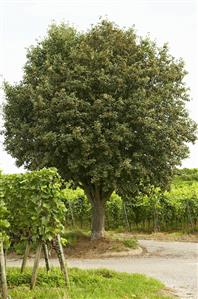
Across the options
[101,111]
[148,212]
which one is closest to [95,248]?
[101,111]

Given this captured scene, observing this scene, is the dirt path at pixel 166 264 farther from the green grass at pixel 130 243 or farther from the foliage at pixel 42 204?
the foliage at pixel 42 204

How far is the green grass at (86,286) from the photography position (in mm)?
10586

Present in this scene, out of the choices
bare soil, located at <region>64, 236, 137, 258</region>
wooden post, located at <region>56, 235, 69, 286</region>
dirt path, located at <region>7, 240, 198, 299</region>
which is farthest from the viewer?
bare soil, located at <region>64, 236, 137, 258</region>

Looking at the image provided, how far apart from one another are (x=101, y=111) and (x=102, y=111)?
3.0 inches

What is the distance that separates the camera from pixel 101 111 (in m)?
21.6

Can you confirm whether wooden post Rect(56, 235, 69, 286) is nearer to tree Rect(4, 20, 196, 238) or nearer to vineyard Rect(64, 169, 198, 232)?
tree Rect(4, 20, 196, 238)

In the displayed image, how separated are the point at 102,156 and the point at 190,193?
13874mm

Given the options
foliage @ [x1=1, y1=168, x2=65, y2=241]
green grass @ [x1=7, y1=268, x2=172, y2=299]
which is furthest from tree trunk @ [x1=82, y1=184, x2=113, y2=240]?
foliage @ [x1=1, y1=168, x2=65, y2=241]

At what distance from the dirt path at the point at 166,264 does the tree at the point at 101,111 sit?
3380mm

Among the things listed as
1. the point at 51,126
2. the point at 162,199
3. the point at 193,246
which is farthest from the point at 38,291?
the point at 162,199

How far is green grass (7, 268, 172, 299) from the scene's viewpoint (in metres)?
10.6

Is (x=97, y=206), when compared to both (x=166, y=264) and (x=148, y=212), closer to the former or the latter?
(x=166, y=264)

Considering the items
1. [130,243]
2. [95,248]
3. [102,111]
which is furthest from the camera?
[130,243]

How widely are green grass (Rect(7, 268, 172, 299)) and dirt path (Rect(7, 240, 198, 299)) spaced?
3.20 feet
